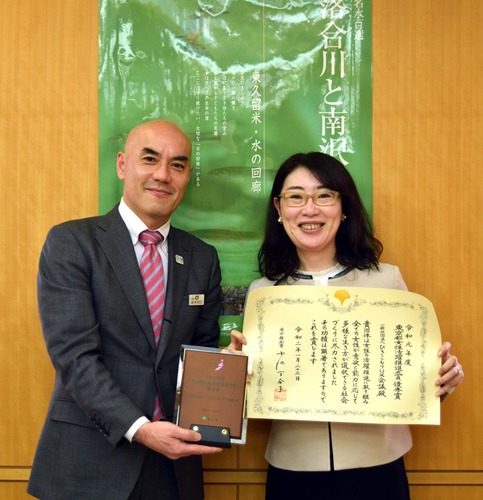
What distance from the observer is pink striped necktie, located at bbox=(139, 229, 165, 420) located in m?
1.55

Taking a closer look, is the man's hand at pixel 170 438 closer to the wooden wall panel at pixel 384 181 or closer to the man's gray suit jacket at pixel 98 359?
the man's gray suit jacket at pixel 98 359

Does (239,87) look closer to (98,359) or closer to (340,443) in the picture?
(98,359)

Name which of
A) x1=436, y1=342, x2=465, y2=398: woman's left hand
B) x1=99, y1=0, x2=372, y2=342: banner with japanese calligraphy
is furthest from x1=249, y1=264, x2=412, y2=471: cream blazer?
x1=99, y1=0, x2=372, y2=342: banner with japanese calligraphy

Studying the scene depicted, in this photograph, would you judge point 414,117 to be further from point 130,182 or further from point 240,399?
point 240,399

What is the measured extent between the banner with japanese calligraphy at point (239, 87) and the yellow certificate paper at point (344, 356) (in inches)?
19.2

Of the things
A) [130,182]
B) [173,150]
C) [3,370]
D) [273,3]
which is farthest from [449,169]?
[3,370]

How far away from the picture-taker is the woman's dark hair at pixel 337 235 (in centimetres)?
164

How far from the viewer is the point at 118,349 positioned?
4.91ft

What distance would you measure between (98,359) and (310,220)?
0.77 m

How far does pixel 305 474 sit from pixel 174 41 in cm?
160

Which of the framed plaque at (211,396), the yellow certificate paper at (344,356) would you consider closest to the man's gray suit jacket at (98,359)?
the framed plaque at (211,396)

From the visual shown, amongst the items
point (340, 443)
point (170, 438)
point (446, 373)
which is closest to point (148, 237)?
point (170, 438)

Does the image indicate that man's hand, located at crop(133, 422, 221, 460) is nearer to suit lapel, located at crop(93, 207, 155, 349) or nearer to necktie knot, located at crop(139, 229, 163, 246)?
suit lapel, located at crop(93, 207, 155, 349)

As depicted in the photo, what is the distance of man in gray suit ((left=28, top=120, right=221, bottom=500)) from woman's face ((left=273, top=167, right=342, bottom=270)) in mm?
375
